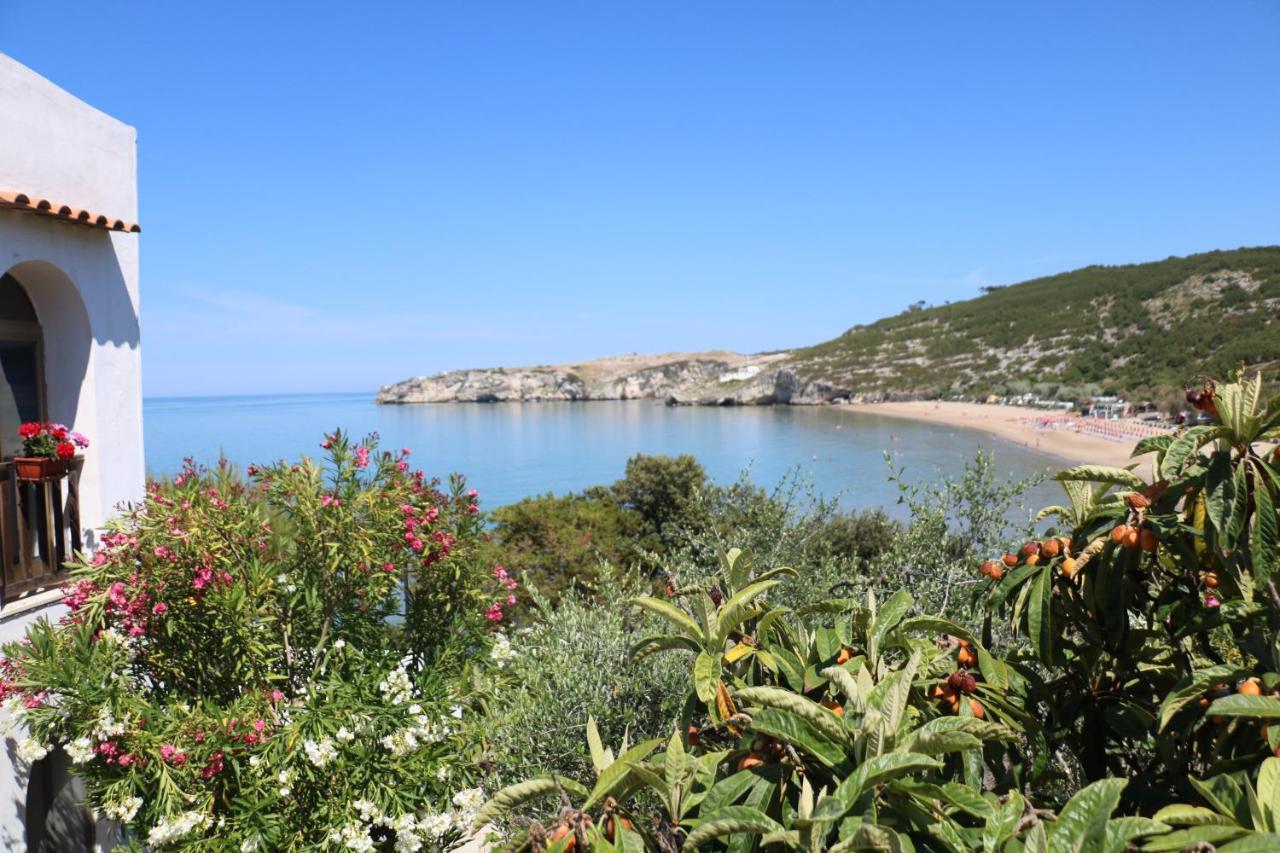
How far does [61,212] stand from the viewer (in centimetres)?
599

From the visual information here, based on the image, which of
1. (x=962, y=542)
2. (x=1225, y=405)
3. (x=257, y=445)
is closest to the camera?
(x=1225, y=405)

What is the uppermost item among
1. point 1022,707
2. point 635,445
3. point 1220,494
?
point 1220,494

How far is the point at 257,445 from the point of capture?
73.7 meters

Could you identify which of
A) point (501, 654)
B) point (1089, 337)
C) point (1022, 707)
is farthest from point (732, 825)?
point (1089, 337)

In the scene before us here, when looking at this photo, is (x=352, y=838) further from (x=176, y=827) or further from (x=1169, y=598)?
(x=1169, y=598)

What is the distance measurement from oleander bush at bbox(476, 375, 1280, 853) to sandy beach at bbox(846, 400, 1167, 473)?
1192 inches

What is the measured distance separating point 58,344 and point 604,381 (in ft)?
468

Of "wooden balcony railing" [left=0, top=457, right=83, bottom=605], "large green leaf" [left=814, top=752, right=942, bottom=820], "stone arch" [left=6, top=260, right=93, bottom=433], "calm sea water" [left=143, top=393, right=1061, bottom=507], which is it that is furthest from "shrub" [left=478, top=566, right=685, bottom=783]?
"calm sea water" [left=143, top=393, right=1061, bottom=507]

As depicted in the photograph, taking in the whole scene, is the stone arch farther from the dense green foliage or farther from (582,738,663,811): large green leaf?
(582,738,663,811): large green leaf

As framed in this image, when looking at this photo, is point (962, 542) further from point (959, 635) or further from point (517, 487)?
point (517, 487)

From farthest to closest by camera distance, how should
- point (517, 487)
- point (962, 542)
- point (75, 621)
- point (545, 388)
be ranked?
1. point (545, 388)
2. point (517, 487)
3. point (962, 542)
4. point (75, 621)

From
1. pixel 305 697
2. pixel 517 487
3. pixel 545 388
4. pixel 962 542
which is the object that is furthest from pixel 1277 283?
pixel 545 388

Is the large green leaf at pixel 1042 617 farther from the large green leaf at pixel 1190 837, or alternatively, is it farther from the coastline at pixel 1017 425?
the coastline at pixel 1017 425

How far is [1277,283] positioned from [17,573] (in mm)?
95097
